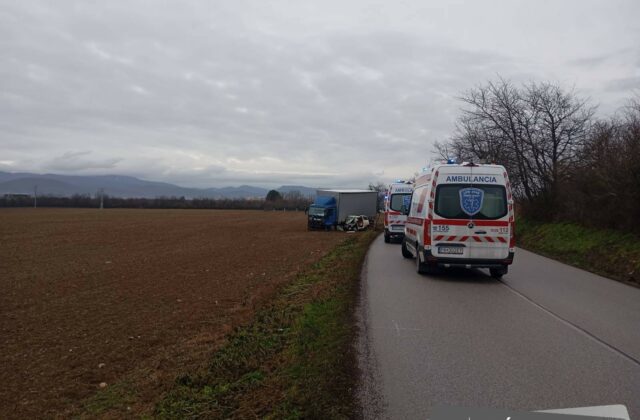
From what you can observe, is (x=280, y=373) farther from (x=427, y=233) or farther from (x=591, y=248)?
(x=591, y=248)

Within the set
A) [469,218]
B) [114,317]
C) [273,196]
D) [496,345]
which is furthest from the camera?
[273,196]

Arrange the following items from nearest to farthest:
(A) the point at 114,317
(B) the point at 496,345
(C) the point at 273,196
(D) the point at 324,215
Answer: (B) the point at 496,345 → (A) the point at 114,317 → (D) the point at 324,215 → (C) the point at 273,196

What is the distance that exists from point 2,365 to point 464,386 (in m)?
6.49

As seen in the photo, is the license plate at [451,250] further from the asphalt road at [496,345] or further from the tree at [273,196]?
the tree at [273,196]

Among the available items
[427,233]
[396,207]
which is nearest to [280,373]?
[427,233]

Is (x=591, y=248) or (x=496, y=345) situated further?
(x=591, y=248)

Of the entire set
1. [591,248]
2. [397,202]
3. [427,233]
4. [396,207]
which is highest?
[397,202]

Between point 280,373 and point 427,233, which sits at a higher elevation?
point 427,233

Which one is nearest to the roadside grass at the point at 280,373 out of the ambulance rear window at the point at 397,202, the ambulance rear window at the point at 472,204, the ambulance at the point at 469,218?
the ambulance at the point at 469,218

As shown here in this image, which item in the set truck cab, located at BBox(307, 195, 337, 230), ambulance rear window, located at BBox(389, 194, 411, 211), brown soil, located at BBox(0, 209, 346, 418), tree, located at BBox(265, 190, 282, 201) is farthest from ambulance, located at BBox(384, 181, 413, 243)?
tree, located at BBox(265, 190, 282, 201)

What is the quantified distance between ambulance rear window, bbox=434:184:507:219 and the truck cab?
28024 millimetres

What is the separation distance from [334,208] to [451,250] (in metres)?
28.5

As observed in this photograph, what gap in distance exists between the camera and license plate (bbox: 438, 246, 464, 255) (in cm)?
1174

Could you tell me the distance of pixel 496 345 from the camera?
646 centimetres
